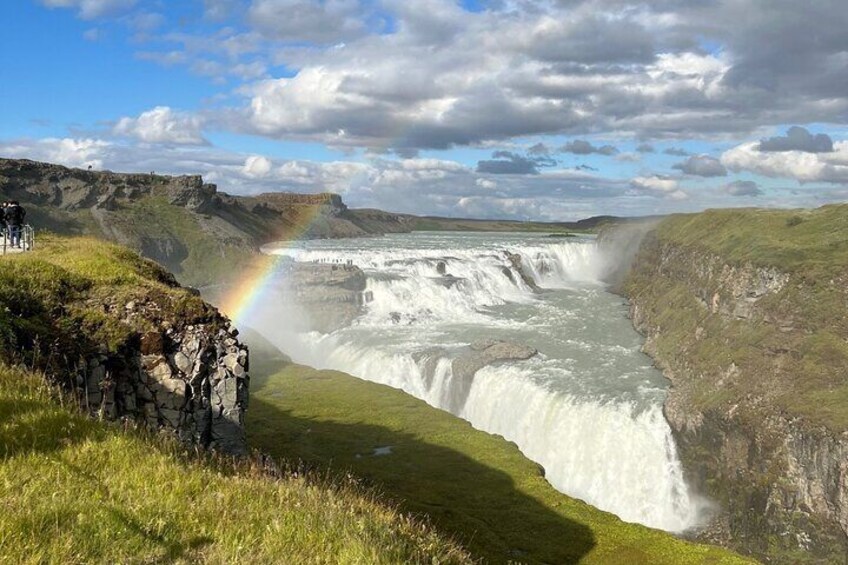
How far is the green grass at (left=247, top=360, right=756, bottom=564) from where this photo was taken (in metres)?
25.0

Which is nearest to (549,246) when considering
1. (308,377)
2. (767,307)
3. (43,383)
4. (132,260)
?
(767,307)

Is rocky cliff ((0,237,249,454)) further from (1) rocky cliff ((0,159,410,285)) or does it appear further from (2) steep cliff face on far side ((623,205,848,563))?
(1) rocky cliff ((0,159,410,285))

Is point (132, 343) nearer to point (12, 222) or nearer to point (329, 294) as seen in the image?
point (12, 222)

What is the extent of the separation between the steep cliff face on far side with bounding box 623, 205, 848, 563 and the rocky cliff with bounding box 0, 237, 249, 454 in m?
35.7

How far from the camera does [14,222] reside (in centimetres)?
2236

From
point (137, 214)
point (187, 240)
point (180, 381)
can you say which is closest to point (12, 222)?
point (180, 381)

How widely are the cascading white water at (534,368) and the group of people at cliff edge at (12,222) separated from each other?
121ft

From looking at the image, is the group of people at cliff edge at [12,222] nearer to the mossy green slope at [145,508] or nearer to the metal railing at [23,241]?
the metal railing at [23,241]

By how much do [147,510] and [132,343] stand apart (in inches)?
377

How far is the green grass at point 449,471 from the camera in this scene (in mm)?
24984

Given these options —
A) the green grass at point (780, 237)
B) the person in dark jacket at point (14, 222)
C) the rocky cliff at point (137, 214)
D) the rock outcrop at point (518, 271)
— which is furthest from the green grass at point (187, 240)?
the person in dark jacket at point (14, 222)

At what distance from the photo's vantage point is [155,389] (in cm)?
1492

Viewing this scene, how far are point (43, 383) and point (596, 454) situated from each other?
1622 inches

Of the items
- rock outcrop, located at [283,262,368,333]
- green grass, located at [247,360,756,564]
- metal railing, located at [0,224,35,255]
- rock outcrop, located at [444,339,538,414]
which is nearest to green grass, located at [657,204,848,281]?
rock outcrop, located at [444,339,538,414]
